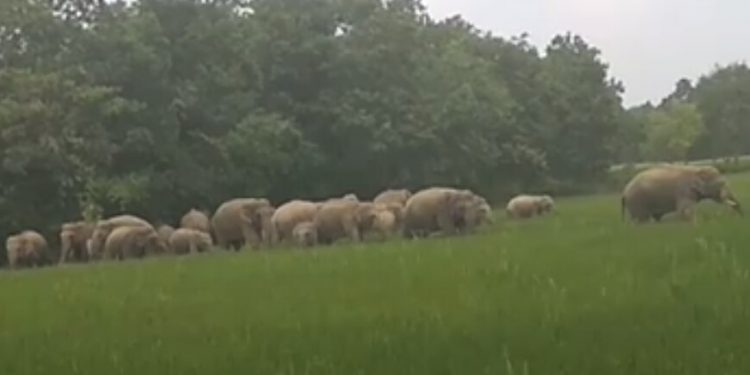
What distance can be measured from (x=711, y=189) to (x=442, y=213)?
6569mm

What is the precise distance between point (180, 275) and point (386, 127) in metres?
30.2

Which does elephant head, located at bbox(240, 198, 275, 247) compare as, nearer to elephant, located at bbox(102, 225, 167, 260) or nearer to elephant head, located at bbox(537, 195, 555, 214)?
elephant, located at bbox(102, 225, 167, 260)

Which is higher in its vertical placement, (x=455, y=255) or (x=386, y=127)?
(x=386, y=127)

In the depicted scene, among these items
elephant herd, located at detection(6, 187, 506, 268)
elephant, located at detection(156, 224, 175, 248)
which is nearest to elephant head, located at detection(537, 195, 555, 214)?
elephant herd, located at detection(6, 187, 506, 268)

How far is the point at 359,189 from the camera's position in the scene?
47.7 m

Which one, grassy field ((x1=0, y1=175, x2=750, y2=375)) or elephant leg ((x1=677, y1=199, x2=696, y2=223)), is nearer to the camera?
grassy field ((x1=0, y1=175, x2=750, y2=375))

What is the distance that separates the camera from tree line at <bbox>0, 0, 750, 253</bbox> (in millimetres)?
33781

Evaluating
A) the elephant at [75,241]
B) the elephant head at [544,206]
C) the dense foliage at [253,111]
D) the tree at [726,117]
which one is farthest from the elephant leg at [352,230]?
the tree at [726,117]

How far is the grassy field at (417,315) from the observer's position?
7.66 metres

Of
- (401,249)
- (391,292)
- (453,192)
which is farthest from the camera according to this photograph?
(453,192)

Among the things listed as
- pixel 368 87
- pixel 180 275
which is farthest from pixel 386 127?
pixel 180 275

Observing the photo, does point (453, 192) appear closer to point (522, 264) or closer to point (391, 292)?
point (522, 264)

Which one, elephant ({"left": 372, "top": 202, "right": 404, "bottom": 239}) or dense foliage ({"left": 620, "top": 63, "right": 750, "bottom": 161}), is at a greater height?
dense foliage ({"left": 620, "top": 63, "right": 750, "bottom": 161})

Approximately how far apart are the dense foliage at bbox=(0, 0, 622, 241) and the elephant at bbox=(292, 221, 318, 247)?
741 centimetres
